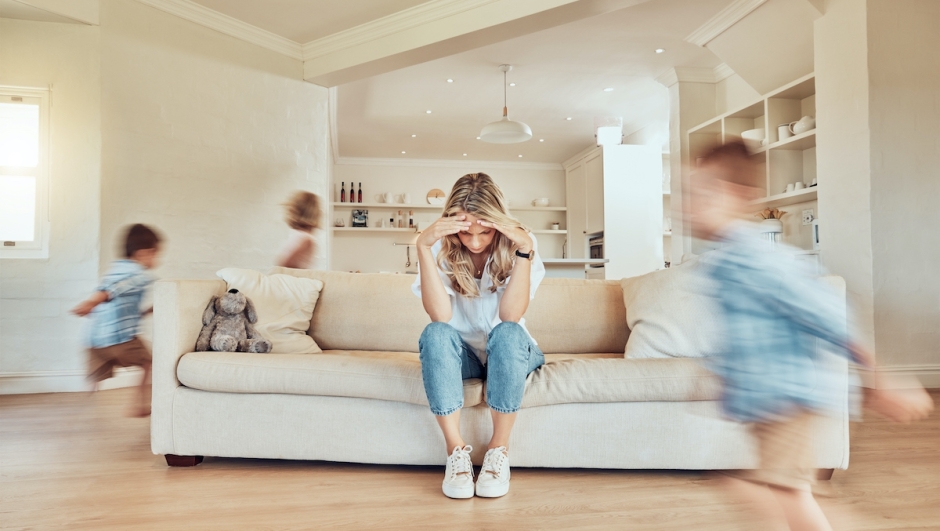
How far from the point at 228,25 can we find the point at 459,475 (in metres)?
3.90

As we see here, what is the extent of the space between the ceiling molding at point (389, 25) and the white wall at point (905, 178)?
7.53ft

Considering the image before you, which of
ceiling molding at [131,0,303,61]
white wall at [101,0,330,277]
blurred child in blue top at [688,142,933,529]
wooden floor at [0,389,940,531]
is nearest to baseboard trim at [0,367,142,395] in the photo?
white wall at [101,0,330,277]

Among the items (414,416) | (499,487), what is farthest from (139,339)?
(499,487)

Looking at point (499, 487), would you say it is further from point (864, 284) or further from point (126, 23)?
point (126, 23)

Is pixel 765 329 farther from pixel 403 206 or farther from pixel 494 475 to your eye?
pixel 403 206

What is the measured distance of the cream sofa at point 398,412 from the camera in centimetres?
188

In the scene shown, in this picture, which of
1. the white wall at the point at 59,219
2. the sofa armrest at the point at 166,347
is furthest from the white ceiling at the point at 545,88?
the sofa armrest at the point at 166,347

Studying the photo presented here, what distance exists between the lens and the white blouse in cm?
194

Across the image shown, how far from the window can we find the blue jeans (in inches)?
120

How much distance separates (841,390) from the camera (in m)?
1.82

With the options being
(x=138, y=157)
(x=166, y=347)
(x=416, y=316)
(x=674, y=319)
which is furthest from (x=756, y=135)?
(x=138, y=157)

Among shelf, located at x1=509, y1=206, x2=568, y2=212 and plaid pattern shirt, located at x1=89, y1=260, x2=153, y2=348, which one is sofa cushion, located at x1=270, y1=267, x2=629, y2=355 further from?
shelf, located at x1=509, y1=206, x2=568, y2=212

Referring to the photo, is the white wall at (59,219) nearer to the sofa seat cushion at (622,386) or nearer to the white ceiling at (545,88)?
the white ceiling at (545,88)

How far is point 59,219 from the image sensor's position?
A: 359 cm
